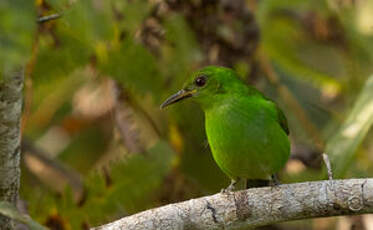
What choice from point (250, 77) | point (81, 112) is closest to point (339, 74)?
point (250, 77)

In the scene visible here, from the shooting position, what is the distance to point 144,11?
5555mm

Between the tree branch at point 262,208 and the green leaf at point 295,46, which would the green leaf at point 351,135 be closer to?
the tree branch at point 262,208

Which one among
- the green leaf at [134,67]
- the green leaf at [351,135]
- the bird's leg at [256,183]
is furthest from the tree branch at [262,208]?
the green leaf at [134,67]

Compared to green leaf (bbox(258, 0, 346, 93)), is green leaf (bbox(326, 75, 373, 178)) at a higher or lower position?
lower

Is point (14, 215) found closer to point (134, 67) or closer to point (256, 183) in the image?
point (256, 183)

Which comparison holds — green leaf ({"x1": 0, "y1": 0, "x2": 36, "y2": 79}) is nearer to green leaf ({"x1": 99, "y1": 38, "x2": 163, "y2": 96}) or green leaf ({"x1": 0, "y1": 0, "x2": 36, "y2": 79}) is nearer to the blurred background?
the blurred background

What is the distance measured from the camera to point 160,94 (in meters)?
5.56

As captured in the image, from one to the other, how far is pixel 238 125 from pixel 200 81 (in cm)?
47

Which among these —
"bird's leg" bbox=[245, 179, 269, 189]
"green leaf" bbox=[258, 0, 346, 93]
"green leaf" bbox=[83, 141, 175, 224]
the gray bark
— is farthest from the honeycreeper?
"green leaf" bbox=[258, 0, 346, 93]

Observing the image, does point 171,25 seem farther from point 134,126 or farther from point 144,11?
point 134,126

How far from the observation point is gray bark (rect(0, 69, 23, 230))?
9.29 ft

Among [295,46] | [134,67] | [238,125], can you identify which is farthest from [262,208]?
[295,46]

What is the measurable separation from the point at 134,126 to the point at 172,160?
0.75 m

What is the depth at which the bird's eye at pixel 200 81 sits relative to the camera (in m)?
4.19
